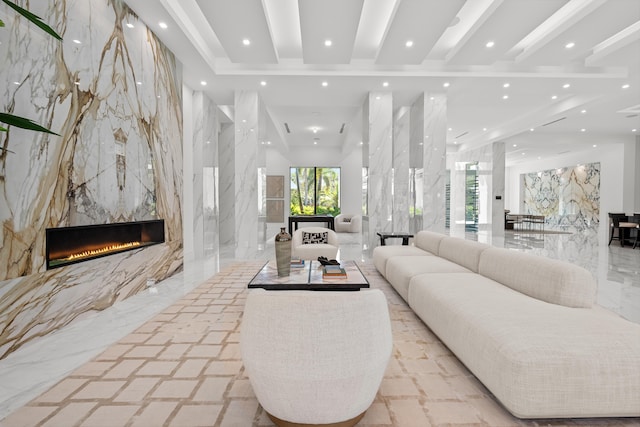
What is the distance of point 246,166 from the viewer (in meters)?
6.67

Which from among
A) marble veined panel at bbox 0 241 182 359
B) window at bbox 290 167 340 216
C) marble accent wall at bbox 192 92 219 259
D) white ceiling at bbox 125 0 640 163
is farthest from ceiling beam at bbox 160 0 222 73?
window at bbox 290 167 340 216

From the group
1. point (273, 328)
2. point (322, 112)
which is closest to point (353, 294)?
point (273, 328)

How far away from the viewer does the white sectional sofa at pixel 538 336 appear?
1.52 metres

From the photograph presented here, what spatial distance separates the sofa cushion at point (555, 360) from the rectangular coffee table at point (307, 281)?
3.72 feet

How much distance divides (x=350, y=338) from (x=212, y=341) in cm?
163

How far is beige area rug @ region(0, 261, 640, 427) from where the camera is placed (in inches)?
64.0

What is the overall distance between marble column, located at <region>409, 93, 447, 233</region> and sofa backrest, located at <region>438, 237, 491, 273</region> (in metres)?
2.79

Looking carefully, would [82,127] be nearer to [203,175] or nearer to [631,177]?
[203,175]

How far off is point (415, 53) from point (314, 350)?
5357 millimetres

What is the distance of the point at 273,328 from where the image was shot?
54.1 inches

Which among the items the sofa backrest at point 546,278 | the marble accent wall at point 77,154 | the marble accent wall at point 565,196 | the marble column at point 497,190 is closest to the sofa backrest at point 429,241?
the sofa backrest at point 546,278

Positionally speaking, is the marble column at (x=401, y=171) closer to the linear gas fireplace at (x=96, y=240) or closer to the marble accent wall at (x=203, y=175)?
the marble accent wall at (x=203, y=175)

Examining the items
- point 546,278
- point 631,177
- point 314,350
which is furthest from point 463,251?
point 631,177

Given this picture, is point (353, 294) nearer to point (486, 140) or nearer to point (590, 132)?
point (486, 140)
